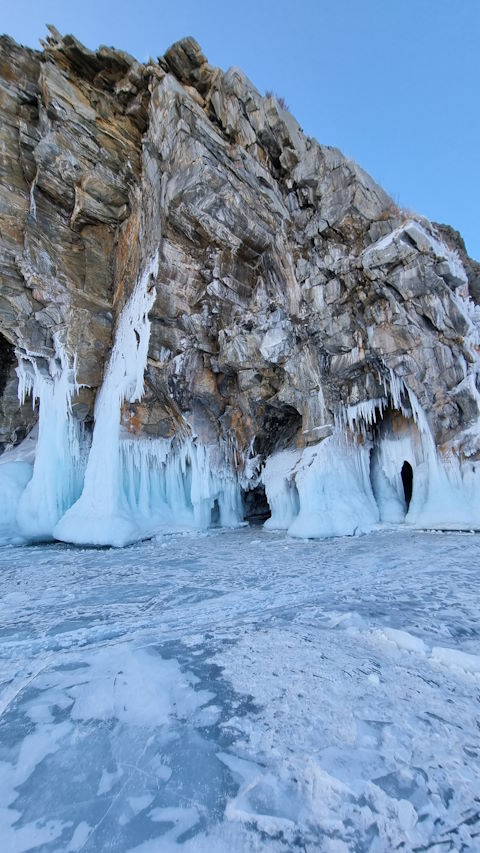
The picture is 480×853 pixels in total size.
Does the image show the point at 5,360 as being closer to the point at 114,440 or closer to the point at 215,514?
the point at 114,440

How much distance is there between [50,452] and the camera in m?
11.0

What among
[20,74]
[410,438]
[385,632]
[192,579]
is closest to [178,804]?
[385,632]

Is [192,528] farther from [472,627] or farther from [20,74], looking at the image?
[20,74]

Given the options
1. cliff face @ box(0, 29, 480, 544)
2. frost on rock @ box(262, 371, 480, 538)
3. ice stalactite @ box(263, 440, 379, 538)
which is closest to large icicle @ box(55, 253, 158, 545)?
cliff face @ box(0, 29, 480, 544)

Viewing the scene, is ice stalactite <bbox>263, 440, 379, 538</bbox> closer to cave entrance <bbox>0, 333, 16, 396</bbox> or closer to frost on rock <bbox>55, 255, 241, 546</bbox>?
frost on rock <bbox>55, 255, 241, 546</bbox>

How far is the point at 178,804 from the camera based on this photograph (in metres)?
1.30

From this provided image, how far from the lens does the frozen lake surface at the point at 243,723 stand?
1.20 m

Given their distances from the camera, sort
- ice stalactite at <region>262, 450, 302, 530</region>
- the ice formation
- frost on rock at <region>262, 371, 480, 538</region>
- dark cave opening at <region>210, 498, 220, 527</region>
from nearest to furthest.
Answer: frost on rock at <region>262, 371, 480, 538</region> < the ice formation < ice stalactite at <region>262, 450, 302, 530</region> < dark cave opening at <region>210, 498, 220, 527</region>

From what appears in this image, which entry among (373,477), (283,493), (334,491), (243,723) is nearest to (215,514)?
(283,493)

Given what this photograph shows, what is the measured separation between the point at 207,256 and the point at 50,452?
7.73 meters

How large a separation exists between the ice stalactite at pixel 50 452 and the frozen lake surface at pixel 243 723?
7261 millimetres

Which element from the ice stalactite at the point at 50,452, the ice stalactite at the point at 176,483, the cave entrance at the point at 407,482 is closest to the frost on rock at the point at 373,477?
the cave entrance at the point at 407,482

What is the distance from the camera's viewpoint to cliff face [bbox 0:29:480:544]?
32.6 ft

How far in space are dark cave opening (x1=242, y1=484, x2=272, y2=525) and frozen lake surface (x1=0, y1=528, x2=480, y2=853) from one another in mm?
10805
